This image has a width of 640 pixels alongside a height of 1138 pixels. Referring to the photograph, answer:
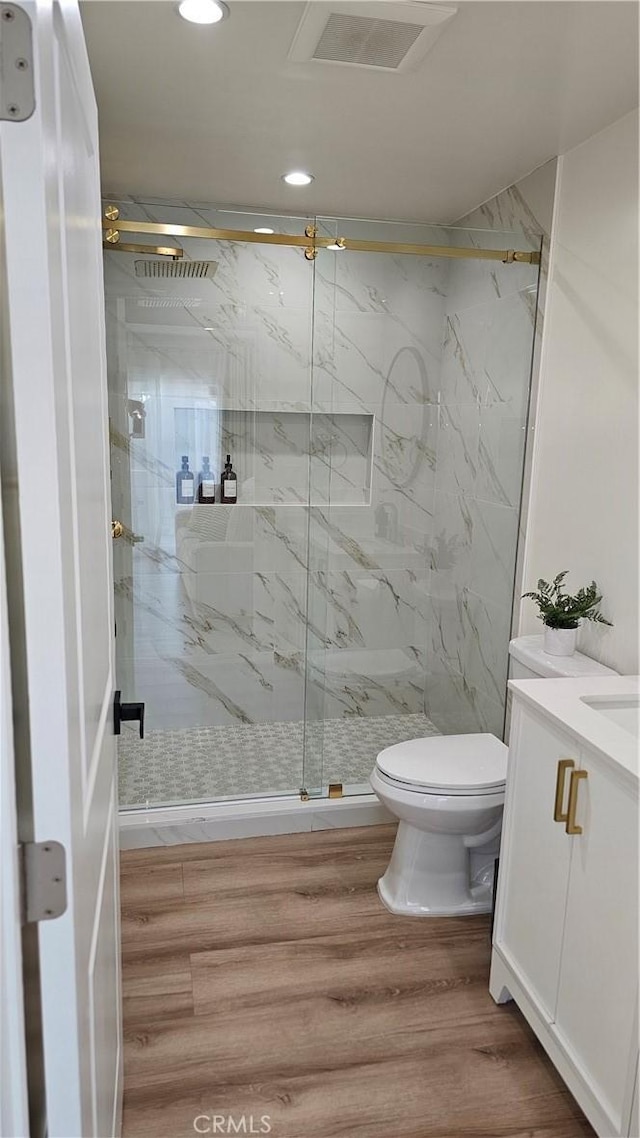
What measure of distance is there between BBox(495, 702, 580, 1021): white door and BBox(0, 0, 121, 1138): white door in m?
1.02

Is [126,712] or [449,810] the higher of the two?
[126,712]

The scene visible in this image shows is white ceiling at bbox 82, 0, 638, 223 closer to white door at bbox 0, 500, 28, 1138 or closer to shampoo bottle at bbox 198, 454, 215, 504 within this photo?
shampoo bottle at bbox 198, 454, 215, 504

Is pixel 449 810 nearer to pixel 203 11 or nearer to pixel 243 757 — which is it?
pixel 243 757

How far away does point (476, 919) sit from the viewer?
2.38m

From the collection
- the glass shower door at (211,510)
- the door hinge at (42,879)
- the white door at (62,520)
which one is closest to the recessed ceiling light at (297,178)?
the glass shower door at (211,510)

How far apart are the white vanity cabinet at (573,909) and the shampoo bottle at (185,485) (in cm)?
179

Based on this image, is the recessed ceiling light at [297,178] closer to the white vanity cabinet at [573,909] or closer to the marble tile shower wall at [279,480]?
the marble tile shower wall at [279,480]

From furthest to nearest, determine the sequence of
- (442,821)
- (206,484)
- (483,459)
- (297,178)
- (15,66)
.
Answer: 1. (206,484)
2. (483,459)
3. (297,178)
4. (442,821)
5. (15,66)

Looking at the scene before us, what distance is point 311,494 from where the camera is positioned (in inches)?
127

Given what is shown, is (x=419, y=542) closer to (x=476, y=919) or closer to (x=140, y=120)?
(x=476, y=919)

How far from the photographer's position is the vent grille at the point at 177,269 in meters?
2.87

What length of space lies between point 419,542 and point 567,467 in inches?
37.8

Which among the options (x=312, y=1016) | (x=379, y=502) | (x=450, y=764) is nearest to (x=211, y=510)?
(x=379, y=502)

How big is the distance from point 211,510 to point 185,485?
0.56ft
